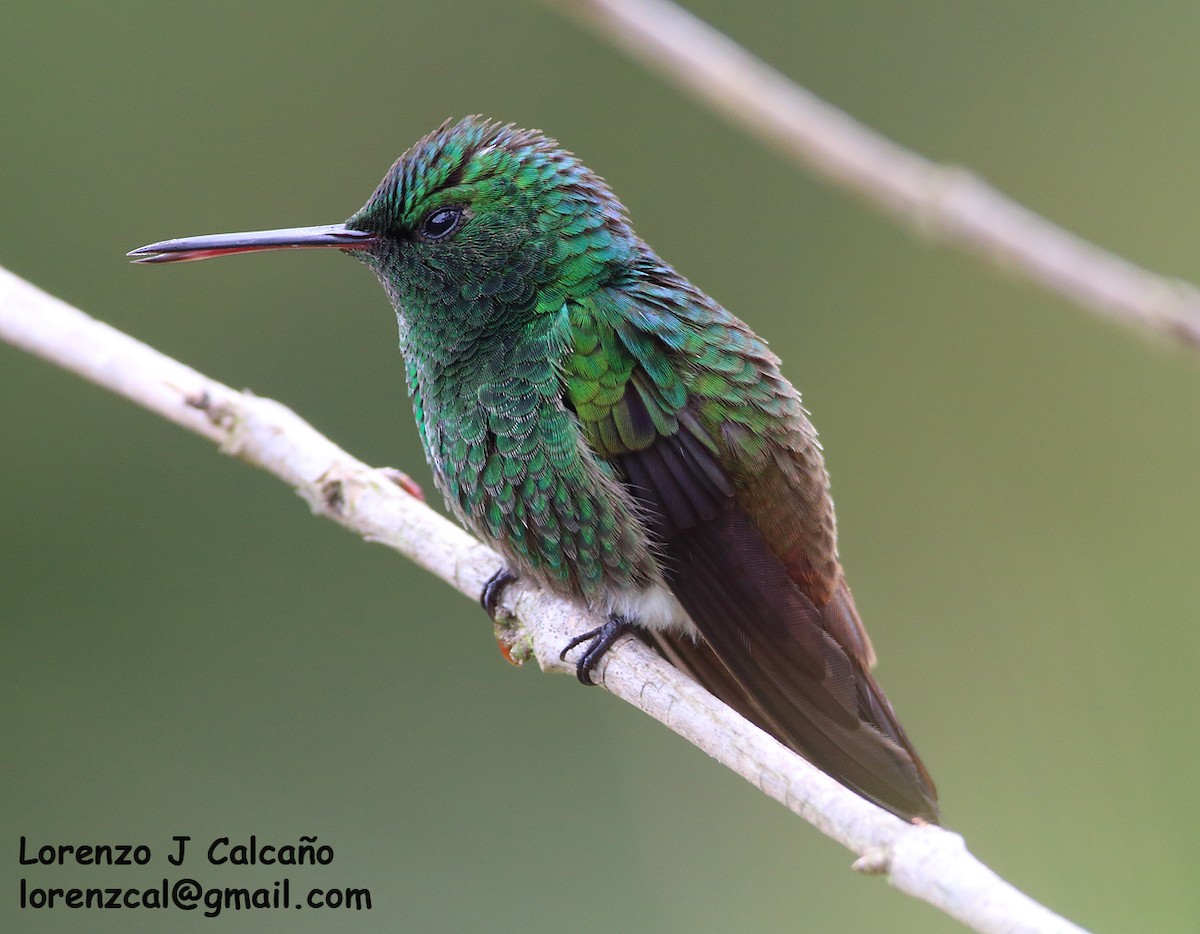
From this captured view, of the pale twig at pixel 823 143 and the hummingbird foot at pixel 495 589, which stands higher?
the pale twig at pixel 823 143

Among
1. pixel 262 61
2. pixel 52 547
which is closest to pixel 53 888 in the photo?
pixel 52 547

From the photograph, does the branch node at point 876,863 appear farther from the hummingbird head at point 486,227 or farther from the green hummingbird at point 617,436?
the hummingbird head at point 486,227

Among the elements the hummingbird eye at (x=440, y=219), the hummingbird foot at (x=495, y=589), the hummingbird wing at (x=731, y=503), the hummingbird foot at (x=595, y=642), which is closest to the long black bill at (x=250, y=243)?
the hummingbird eye at (x=440, y=219)

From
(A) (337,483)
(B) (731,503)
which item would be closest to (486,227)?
(A) (337,483)

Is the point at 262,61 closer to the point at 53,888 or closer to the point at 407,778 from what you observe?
the point at 407,778

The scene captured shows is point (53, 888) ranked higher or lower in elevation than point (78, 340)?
lower

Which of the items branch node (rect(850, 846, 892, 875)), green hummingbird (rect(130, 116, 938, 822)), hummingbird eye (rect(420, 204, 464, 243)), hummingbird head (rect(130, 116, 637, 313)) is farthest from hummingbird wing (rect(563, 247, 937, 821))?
branch node (rect(850, 846, 892, 875))

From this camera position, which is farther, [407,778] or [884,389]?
[884,389]

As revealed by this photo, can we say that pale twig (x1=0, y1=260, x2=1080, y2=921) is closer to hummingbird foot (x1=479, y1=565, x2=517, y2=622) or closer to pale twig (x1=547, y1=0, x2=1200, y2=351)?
hummingbird foot (x1=479, y1=565, x2=517, y2=622)
